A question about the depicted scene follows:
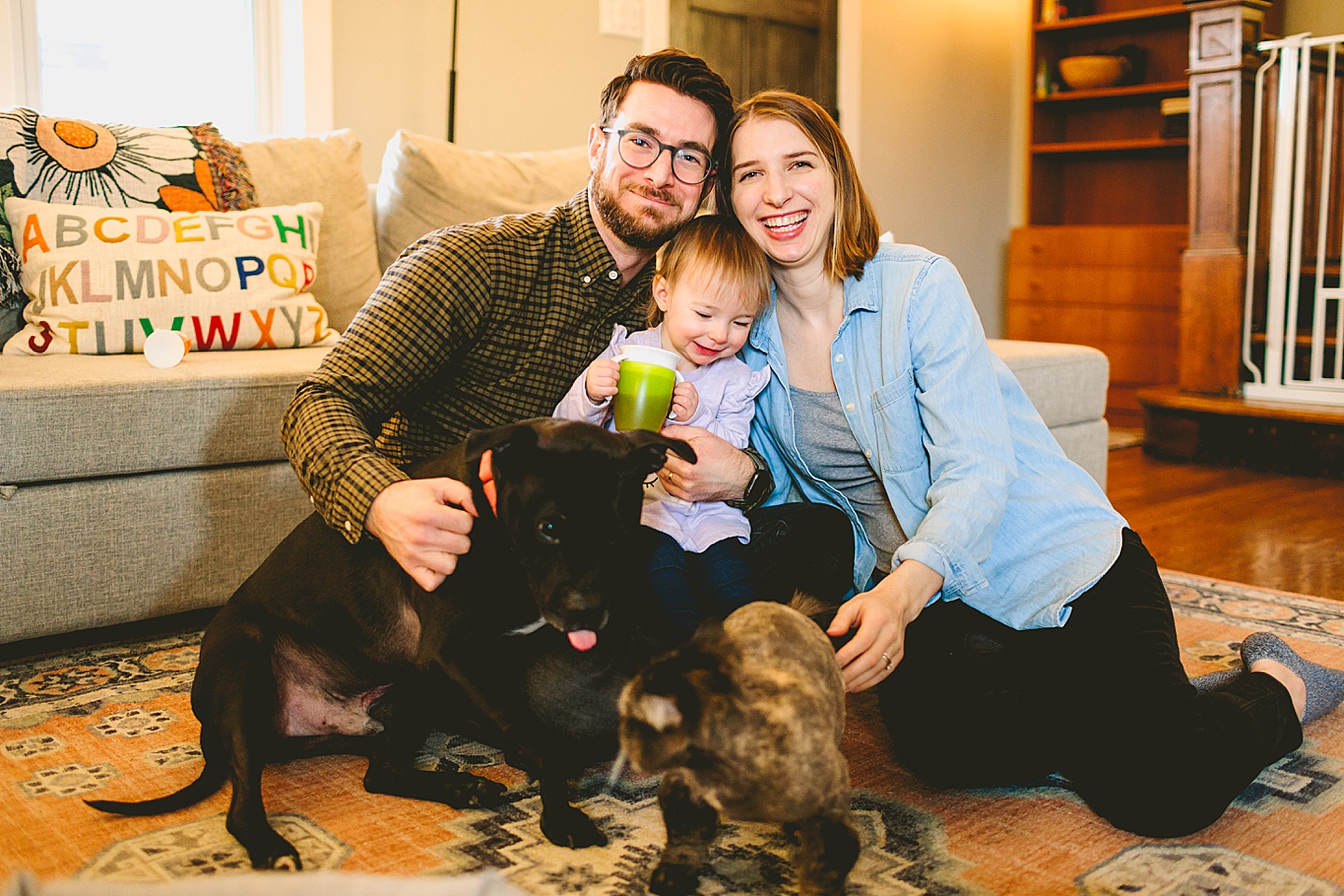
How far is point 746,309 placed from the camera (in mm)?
1692

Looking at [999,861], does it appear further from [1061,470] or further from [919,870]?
[1061,470]

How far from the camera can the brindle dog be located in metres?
0.96

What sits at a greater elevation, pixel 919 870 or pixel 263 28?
pixel 263 28

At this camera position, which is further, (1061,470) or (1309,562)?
(1309,562)

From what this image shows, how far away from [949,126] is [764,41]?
1308 mm

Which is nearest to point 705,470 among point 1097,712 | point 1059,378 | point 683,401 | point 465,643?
point 683,401

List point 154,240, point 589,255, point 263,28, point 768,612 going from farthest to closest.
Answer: point 263,28 → point 154,240 → point 589,255 → point 768,612

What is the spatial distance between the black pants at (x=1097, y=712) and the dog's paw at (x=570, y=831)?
0.46 meters

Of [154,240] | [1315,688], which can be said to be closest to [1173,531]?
[1315,688]

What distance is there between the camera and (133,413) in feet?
6.85

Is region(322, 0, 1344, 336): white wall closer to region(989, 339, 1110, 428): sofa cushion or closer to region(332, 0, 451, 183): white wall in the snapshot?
region(332, 0, 451, 183): white wall

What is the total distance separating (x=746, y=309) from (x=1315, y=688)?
1.04 meters

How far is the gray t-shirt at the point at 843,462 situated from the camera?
174 cm

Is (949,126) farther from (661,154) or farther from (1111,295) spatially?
(661,154)
